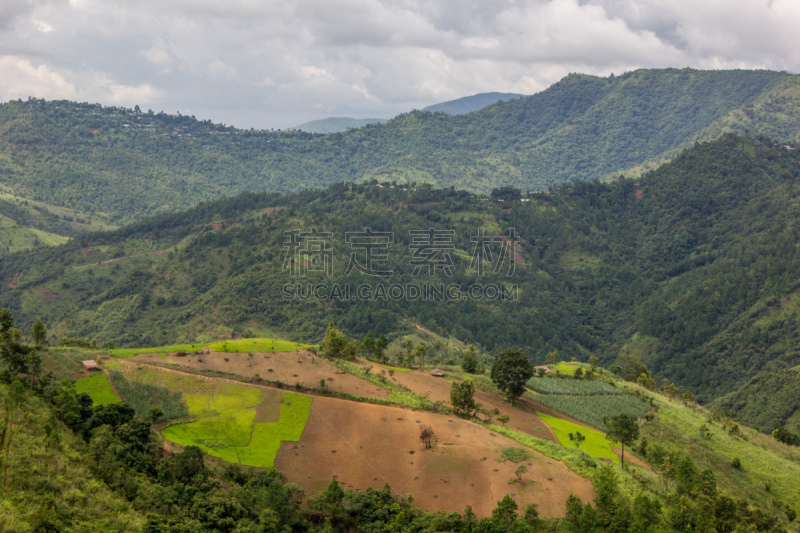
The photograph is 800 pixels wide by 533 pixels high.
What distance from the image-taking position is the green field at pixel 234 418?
128 ft

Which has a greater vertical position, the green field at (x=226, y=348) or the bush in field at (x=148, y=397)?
the green field at (x=226, y=348)

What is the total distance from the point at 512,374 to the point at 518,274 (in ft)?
248

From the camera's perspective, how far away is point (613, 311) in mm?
122312

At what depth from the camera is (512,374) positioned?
5362cm

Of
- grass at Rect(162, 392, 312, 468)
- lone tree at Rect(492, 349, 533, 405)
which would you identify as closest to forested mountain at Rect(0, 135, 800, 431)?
lone tree at Rect(492, 349, 533, 405)

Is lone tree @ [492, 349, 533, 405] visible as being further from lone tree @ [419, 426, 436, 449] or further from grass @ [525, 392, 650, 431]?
lone tree @ [419, 426, 436, 449]

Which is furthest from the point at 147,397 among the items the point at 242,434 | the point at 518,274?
the point at 518,274

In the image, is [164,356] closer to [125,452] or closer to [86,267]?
[125,452]

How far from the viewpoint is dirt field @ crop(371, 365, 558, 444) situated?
48.4 metres

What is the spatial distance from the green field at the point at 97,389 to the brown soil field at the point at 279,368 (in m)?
4.94

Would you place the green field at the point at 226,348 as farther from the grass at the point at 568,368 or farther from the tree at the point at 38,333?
the grass at the point at 568,368

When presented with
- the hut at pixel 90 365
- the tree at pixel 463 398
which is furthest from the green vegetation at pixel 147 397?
the tree at pixel 463 398

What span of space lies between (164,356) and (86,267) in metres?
82.5

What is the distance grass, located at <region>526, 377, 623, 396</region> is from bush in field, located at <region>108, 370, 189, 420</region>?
116ft
